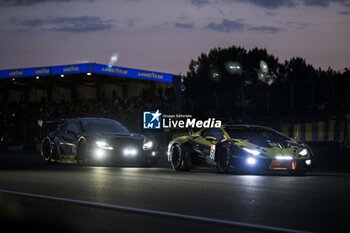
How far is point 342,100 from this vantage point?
2842 cm

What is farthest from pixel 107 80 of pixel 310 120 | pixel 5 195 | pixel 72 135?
pixel 5 195

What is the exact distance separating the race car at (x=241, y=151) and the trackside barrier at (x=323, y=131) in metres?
5.71

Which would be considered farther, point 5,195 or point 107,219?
point 5,195

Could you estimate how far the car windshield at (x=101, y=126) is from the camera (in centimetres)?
1977

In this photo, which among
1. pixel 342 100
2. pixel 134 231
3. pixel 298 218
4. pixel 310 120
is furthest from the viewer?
pixel 310 120

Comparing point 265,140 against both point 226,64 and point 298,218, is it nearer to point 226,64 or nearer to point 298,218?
point 298,218

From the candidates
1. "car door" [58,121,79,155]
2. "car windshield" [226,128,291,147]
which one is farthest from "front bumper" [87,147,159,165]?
"car windshield" [226,128,291,147]

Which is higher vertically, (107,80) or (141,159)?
(107,80)

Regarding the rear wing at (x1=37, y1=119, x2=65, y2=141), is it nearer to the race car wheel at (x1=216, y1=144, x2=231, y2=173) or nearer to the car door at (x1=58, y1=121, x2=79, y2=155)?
the car door at (x1=58, y1=121, x2=79, y2=155)

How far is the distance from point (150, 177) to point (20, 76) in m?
43.6

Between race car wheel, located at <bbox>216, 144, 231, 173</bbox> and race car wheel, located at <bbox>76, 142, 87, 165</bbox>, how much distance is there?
463 centimetres

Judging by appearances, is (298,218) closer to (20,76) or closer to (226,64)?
(20,76)

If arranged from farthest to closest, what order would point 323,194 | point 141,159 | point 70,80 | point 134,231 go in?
point 70,80
point 141,159
point 323,194
point 134,231

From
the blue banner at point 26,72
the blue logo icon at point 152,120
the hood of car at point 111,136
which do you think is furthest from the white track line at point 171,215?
the blue banner at point 26,72
